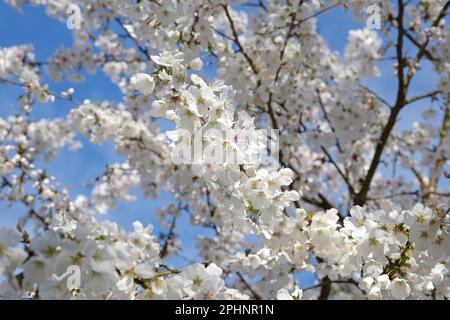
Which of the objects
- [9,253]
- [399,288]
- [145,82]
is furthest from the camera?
[145,82]

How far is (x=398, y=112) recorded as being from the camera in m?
5.60

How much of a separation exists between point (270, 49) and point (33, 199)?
3.77 meters

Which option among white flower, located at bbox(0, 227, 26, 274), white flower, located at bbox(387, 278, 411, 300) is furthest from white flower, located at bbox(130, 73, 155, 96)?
white flower, located at bbox(387, 278, 411, 300)

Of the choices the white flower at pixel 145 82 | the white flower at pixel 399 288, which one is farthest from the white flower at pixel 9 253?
the white flower at pixel 399 288

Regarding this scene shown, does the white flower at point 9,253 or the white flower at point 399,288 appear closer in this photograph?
the white flower at point 9,253

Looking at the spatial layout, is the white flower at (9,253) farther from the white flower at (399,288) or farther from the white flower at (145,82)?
the white flower at (399,288)

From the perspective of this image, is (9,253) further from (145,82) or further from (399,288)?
(399,288)

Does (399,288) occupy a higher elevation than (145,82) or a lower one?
lower

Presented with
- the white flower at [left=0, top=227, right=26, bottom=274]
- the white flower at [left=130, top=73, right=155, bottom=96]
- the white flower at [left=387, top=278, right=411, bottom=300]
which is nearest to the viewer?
the white flower at [left=0, top=227, right=26, bottom=274]

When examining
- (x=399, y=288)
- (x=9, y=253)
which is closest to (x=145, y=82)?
(x=9, y=253)

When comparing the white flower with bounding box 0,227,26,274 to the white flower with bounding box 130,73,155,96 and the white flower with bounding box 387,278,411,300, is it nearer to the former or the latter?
the white flower with bounding box 130,73,155,96

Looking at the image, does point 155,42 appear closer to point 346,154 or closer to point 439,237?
point 439,237

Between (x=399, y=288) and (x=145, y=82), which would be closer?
(x=399, y=288)
